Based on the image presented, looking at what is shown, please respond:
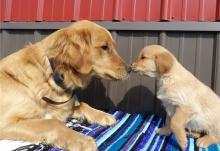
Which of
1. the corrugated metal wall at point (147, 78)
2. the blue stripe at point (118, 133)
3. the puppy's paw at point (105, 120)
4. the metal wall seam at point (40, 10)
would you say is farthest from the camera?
the metal wall seam at point (40, 10)

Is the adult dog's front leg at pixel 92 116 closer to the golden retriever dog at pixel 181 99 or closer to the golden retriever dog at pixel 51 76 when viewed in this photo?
the golden retriever dog at pixel 51 76

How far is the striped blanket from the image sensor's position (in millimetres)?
3871

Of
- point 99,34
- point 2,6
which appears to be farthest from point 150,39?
point 2,6

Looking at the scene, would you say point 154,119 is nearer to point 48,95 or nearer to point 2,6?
point 48,95

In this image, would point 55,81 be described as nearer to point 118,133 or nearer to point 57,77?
point 57,77

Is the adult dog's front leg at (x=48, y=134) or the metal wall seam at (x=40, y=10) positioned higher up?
the metal wall seam at (x=40, y=10)

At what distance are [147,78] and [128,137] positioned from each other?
55.5 inches

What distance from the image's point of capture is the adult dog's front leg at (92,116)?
4.65 meters

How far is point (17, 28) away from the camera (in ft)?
20.6

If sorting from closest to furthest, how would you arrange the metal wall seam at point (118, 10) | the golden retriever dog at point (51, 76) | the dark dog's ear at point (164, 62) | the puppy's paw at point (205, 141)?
the golden retriever dog at point (51, 76)
the puppy's paw at point (205, 141)
the dark dog's ear at point (164, 62)
the metal wall seam at point (118, 10)

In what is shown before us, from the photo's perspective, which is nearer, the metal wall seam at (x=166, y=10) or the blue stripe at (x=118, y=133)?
the blue stripe at (x=118, y=133)

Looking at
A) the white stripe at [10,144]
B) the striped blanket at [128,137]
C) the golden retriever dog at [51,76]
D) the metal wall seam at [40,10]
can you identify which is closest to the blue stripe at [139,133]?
the striped blanket at [128,137]

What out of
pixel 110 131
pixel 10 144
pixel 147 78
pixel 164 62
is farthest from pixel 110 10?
pixel 10 144

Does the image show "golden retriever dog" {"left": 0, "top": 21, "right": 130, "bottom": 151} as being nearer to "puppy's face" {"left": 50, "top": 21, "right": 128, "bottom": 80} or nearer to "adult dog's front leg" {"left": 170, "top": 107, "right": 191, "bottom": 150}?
"puppy's face" {"left": 50, "top": 21, "right": 128, "bottom": 80}
